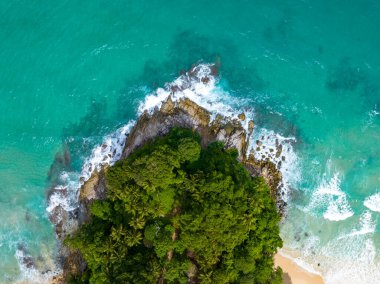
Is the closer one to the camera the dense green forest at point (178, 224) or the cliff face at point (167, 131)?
the dense green forest at point (178, 224)

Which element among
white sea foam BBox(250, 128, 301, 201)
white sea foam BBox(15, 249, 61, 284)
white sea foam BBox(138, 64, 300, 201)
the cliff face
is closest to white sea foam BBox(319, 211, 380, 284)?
the cliff face

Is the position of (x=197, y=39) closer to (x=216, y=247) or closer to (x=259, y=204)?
(x=259, y=204)

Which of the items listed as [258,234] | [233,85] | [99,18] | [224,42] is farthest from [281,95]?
[99,18]

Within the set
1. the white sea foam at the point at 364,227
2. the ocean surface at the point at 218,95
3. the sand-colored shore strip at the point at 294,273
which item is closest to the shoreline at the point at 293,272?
the sand-colored shore strip at the point at 294,273

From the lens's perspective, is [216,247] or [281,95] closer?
[216,247]

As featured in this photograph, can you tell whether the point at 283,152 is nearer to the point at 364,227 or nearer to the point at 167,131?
the point at 364,227

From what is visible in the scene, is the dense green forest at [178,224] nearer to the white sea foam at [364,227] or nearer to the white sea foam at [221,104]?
the white sea foam at [221,104]
